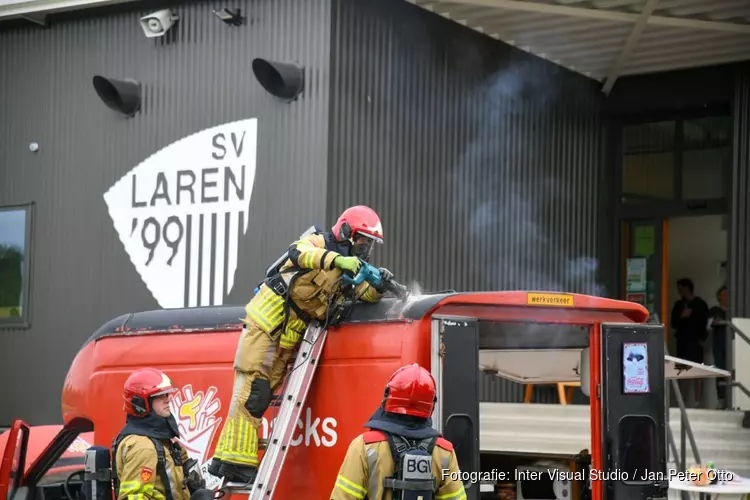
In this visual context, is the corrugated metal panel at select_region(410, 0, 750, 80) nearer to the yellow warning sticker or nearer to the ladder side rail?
the yellow warning sticker

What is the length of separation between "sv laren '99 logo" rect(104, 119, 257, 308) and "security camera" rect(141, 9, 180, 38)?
4.50 feet

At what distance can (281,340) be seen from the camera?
7215 mm

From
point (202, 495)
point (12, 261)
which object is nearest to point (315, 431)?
point (202, 495)

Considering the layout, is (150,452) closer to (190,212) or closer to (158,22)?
(190,212)

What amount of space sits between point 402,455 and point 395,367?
4.11 ft

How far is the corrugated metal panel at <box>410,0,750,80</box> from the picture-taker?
14.4m

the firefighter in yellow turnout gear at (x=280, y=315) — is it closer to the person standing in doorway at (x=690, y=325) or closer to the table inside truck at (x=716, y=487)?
the table inside truck at (x=716, y=487)

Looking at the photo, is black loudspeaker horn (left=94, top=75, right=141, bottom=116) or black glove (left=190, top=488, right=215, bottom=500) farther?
black loudspeaker horn (left=94, top=75, right=141, bottom=116)

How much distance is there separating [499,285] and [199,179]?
4071 mm

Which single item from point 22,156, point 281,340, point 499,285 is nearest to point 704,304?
point 499,285

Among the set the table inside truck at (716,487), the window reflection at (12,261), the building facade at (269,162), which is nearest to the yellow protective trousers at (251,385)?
the table inside truck at (716,487)

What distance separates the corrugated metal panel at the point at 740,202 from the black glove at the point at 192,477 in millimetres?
10780

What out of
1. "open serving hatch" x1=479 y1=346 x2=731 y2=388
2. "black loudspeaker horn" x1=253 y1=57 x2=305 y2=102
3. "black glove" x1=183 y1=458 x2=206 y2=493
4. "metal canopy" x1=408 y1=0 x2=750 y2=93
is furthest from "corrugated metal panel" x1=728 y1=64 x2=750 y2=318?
"black glove" x1=183 y1=458 x2=206 y2=493

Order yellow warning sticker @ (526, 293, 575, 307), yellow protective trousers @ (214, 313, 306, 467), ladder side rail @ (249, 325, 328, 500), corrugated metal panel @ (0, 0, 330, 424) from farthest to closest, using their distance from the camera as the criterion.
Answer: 1. corrugated metal panel @ (0, 0, 330, 424)
2. yellow warning sticker @ (526, 293, 575, 307)
3. yellow protective trousers @ (214, 313, 306, 467)
4. ladder side rail @ (249, 325, 328, 500)
